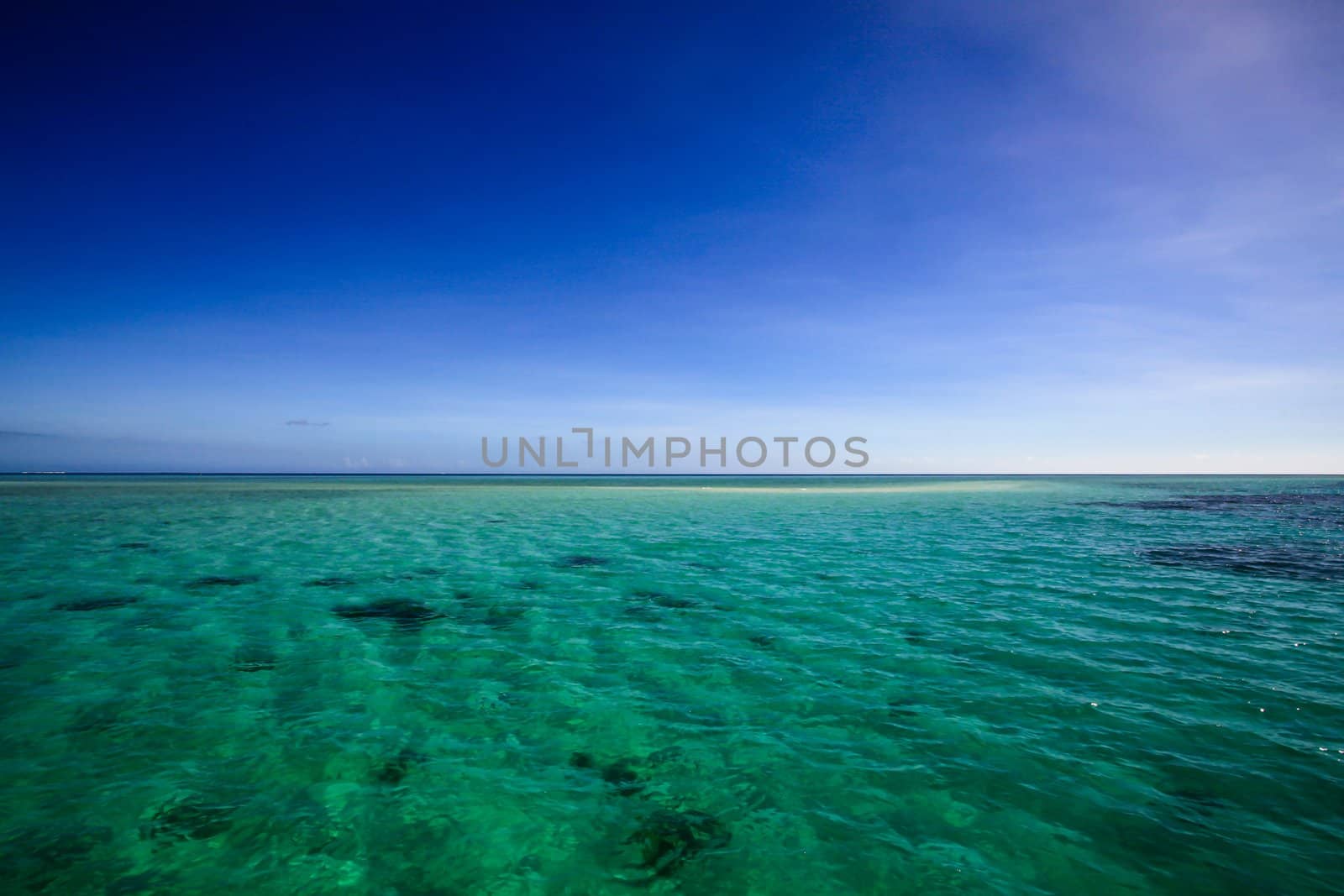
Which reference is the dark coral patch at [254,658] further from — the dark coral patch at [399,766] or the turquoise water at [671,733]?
the dark coral patch at [399,766]

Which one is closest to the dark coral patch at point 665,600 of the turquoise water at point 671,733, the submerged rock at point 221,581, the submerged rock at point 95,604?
the turquoise water at point 671,733

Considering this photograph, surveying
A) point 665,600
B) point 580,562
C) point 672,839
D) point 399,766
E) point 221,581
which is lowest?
point 672,839

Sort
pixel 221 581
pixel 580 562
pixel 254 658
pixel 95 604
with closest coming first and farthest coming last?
pixel 254 658 < pixel 95 604 < pixel 221 581 < pixel 580 562

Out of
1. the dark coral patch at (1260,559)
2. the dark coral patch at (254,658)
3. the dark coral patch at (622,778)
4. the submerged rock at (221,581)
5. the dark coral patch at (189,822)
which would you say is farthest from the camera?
the dark coral patch at (1260,559)

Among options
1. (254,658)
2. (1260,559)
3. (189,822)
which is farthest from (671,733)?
(1260,559)

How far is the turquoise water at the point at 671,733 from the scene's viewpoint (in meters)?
5.63

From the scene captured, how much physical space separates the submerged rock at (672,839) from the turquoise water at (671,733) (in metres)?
0.03

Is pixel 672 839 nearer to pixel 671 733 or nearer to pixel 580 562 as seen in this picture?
pixel 671 733

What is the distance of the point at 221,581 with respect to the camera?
1764 centimetres

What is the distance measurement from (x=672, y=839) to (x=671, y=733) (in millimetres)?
2250

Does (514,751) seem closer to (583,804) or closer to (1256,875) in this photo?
(583,804)

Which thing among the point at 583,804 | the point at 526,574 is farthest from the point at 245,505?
the point at 583,804

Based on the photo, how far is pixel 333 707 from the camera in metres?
8.94

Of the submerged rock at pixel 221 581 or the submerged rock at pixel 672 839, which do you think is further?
the submerged rock at pixel 221 581
